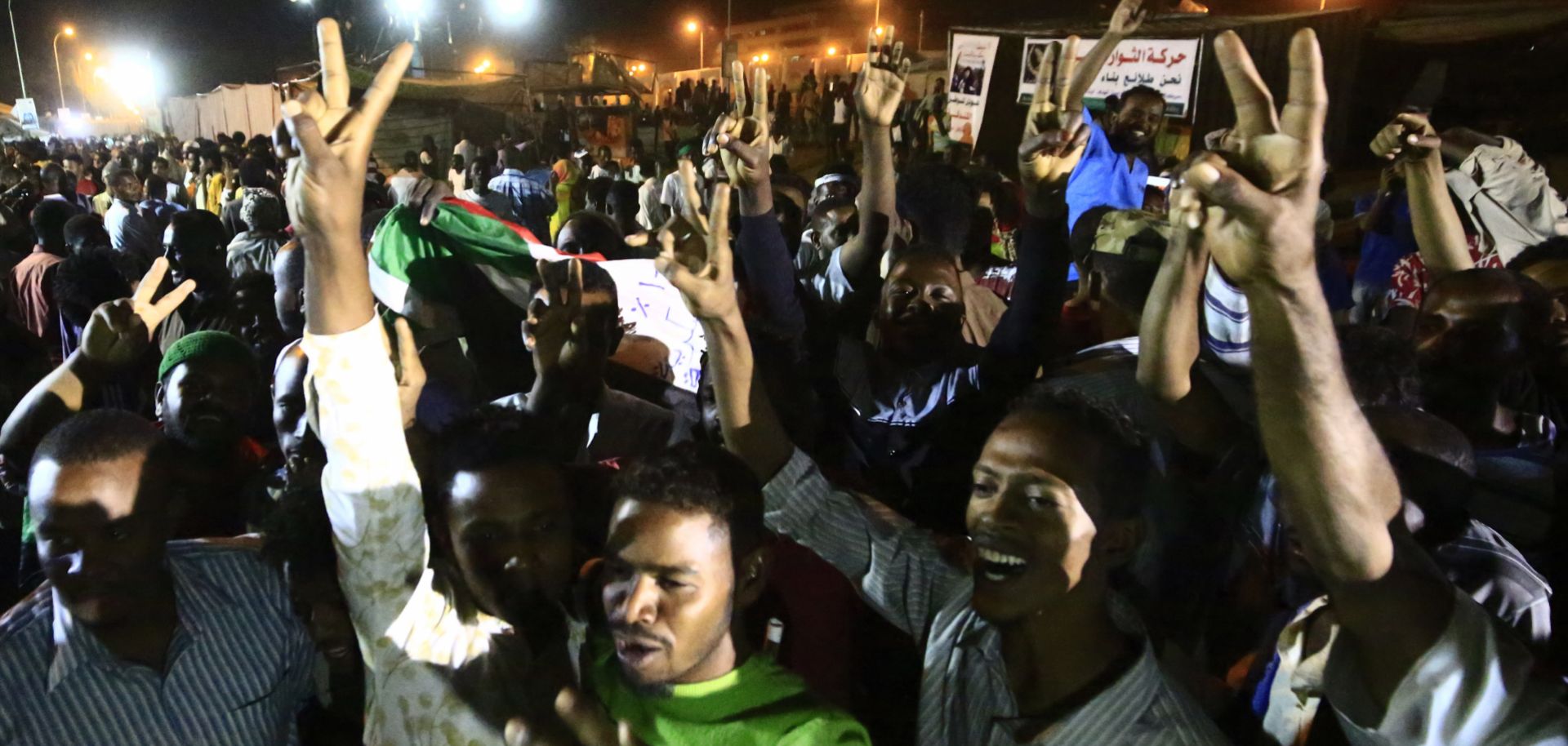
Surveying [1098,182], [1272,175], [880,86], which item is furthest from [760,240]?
[1272,175]

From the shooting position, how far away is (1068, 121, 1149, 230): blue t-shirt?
4.10m

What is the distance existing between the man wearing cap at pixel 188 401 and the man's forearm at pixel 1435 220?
3451 mm

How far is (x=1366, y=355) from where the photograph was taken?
2303mm

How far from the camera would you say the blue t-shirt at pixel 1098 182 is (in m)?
4.10

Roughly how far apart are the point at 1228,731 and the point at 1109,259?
1.35m

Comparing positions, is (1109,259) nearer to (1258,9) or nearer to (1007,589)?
(1007,589)

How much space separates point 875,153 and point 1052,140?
1097mm

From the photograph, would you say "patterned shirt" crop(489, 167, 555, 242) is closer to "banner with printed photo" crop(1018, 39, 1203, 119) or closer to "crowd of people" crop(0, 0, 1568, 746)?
"banner with printed photo" crop(1018, 39, 1203, 119)

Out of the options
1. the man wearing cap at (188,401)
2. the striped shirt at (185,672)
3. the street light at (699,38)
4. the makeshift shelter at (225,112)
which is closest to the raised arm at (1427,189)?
the striped shirt at (185,672)

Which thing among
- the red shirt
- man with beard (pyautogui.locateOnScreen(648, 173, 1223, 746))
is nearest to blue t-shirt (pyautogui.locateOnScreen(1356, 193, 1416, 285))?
man with beard (pyautogui.locateOnScreen(648, 173, 1223, 746))

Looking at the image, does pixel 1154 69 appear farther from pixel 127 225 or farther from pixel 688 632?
pixel 127 225

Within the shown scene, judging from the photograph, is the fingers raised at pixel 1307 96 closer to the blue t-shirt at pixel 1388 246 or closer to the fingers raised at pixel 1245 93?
the fingers raised at pixel 1245 93

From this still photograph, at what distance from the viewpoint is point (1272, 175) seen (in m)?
1.17

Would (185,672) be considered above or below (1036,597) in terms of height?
below
